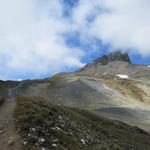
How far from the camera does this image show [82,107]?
3814 inches

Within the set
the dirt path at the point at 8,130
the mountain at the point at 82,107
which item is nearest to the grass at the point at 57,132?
the mountain at the point at 82,107

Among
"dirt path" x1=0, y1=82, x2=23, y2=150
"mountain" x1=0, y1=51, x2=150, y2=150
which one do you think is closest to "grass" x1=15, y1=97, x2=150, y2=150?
"mountain" x1=0, y1=51, x2=150, y2=150

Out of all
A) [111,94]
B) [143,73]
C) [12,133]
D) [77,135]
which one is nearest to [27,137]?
[12,133]

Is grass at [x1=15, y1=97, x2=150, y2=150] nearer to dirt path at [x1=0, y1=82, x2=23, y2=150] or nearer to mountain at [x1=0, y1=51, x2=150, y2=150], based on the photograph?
mountain at [x1=0, y1=51, x2=150, y2=150]

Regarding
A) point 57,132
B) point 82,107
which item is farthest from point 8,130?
point 82,107

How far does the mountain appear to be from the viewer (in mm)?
28737

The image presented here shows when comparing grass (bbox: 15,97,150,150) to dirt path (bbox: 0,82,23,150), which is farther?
grass (bbox: 15,97,150,150)

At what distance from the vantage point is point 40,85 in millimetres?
124250

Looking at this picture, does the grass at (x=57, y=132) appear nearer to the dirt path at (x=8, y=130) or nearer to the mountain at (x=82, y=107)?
the mountain at (x=82, y=107)

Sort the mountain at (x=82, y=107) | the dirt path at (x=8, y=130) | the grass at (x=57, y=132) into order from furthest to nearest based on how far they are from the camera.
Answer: the mountain at (x=82, y=107), the grass at (x=57, y=132), the dirt path at (x=8, y=130)

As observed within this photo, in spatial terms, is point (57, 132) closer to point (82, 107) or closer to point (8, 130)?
point (8, 130)

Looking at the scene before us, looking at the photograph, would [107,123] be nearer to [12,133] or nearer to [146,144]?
[146,144]

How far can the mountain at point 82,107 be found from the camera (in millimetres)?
28737

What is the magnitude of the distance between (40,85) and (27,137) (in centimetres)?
9854
